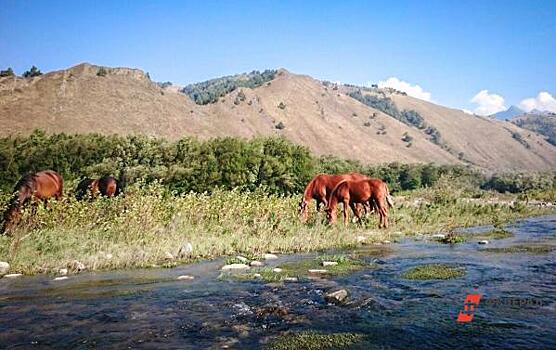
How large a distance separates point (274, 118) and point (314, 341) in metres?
119

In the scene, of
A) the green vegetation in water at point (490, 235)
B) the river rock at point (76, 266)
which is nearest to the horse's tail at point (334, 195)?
the green vegetation in water at point (490, 235)

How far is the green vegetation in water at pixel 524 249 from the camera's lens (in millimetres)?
14217

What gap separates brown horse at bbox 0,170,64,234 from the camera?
56.1ft

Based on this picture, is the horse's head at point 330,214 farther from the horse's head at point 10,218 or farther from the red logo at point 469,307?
the red logo at point 469,307

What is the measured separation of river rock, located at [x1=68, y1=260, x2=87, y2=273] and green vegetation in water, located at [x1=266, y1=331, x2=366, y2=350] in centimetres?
797

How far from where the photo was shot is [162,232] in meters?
16.5

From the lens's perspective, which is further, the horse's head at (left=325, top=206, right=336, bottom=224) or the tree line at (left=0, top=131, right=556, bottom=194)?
the tree line at (left=0, top=131, right=556, bottom=194)

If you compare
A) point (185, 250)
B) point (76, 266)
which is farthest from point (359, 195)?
point (76, 266)

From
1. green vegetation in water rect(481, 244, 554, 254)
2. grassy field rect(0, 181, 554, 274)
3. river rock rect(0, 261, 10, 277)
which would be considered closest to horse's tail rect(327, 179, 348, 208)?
grassy field rect(0, 181, 554, 274)

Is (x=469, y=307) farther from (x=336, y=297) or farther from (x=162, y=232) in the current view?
(x=162, y=232)

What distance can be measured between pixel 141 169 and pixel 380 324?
24808mm

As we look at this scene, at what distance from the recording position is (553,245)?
1558 cm

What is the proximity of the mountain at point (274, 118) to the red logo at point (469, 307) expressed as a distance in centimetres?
6553

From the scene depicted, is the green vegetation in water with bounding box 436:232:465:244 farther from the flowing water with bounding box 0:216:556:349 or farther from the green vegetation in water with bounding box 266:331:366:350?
the green vegetation in water with bounding box 266:331:366:350
